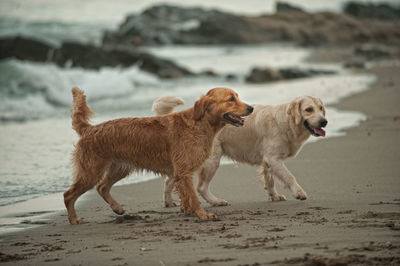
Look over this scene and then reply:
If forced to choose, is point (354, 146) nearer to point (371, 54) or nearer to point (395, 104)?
point (395, 104)

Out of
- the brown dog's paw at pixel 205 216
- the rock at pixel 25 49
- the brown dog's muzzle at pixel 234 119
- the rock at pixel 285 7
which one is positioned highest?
the rock at pixel 285 7

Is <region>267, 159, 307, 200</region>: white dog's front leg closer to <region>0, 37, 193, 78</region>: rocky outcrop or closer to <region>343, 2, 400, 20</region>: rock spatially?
<region>0, 37, 193, 78</region>: rocky outcrop

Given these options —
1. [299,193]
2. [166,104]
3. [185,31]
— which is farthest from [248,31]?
[299,193]

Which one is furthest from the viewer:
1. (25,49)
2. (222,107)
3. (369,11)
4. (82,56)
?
(369,11)

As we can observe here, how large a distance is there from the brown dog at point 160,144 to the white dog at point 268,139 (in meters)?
0.59

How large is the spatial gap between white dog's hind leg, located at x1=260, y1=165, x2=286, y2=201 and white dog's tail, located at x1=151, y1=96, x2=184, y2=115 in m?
1.32

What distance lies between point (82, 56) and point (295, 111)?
21653 mm

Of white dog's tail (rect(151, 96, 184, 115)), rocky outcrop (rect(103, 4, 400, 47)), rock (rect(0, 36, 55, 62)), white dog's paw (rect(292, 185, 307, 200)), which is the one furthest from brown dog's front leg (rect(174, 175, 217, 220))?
rocky outcrop (rect(103, 4, 400, 47))

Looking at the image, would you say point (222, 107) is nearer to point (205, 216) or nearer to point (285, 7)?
point (205, 216)

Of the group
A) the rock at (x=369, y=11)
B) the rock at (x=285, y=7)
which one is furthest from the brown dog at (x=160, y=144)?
the rock at (x=369, y=11)

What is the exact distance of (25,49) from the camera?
27.8 meters

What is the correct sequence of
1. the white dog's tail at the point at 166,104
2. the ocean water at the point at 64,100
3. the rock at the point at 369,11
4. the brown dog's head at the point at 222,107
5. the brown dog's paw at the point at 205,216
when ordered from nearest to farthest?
the brown dog's paw at the point at 205,216 < the brown dog's head at the point at 222,107 < the white dog's tail at the point at 166,104 < the ocean water at the point at 64,100 < the rock at the point at 369,11

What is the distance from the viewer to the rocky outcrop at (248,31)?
57500mm

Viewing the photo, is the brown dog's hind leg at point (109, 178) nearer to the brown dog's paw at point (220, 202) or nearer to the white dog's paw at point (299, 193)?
the brown dog's paw at point (220, 202)
